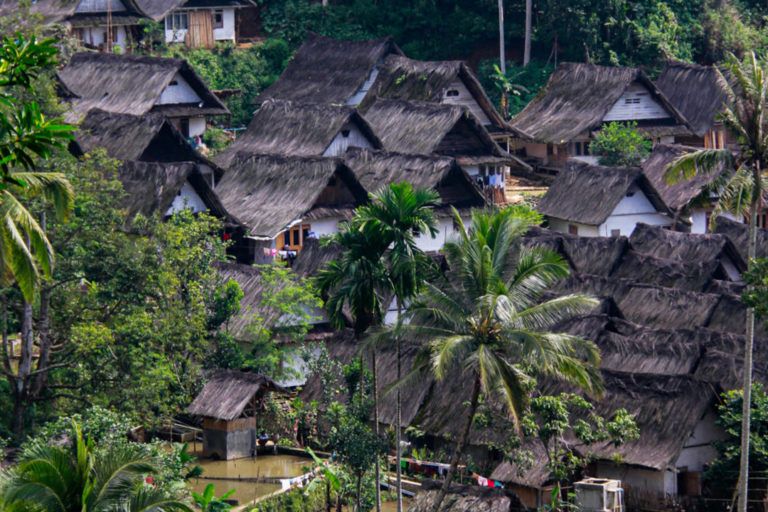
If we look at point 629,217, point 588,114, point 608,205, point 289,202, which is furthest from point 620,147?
point 289,202

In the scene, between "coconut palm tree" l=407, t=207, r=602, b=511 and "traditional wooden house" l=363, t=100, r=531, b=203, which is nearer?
"coconut palm tree" l=407, t=207, r=602, b=511

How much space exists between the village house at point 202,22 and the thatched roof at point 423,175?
17.0 meters

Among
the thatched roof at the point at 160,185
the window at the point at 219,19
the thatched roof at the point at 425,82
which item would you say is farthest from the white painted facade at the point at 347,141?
the window at the point at 219,19

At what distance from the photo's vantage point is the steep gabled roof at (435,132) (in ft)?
172

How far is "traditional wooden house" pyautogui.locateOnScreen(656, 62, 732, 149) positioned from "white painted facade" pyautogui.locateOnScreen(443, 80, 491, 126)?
7143 mm

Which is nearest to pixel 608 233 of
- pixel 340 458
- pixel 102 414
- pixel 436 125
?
pixel 436 125

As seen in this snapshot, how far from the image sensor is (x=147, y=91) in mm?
55125

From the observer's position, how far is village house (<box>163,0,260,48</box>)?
211 ft

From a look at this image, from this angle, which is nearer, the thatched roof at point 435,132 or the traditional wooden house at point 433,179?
the traditional wooden house at point 433,179

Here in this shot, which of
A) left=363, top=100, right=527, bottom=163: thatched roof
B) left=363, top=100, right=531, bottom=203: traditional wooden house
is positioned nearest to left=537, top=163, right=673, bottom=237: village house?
left=363, top=100, right=531, bottom=203: traditional wooden house

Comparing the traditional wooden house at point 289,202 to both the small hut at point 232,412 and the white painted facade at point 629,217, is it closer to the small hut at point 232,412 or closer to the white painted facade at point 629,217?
the white painted facade at point 629,217

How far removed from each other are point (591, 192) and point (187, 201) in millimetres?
12543

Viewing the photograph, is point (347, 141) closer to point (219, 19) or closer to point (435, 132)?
point (435, 132)

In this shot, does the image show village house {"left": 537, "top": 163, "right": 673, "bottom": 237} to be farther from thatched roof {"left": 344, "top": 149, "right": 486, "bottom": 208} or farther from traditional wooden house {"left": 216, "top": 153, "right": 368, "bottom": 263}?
traditional wooden house {"left": 216, "top": 153, "right": 368, "bottom": 263}
